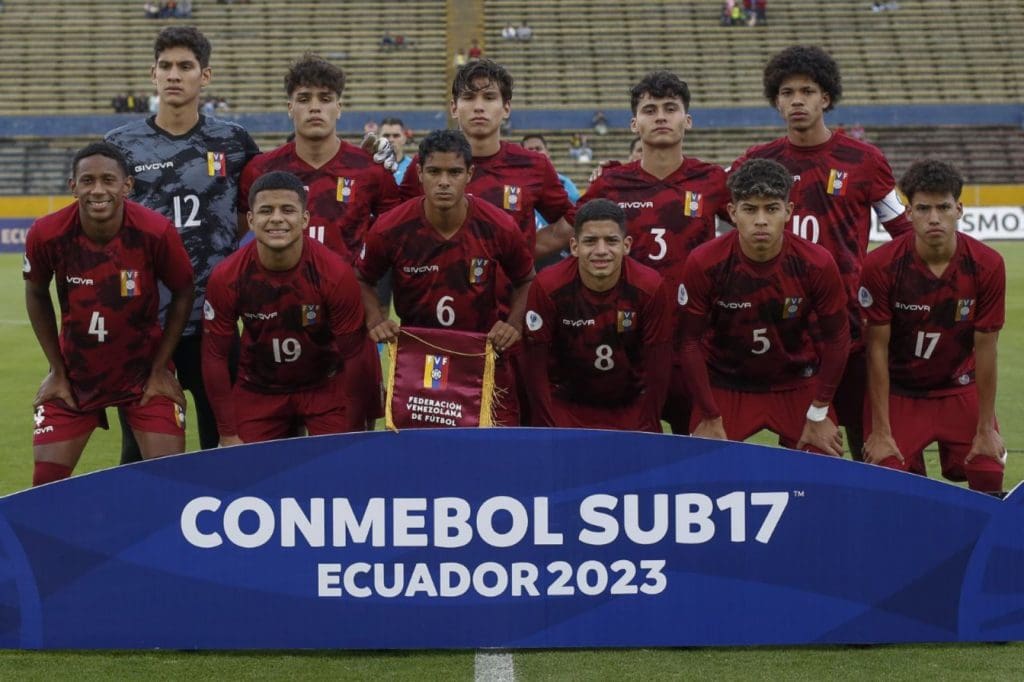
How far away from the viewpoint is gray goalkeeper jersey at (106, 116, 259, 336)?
595 cm

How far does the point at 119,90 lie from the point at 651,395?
3313cm

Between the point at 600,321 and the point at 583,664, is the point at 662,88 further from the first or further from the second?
the point at 583,664

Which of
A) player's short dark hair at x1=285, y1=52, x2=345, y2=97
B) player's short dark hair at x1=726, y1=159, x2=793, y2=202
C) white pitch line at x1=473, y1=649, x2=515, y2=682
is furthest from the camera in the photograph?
player's short dark hair at x1=285, y1=52, x2=345, y2=97

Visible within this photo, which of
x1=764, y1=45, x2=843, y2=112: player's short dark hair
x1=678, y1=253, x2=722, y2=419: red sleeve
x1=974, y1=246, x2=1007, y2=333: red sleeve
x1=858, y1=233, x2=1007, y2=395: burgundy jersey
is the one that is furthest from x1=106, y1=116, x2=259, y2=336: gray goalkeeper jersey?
x1=974, y1=246, x2=1007, y2=333: red sleeve

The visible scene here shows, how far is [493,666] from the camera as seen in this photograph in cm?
434

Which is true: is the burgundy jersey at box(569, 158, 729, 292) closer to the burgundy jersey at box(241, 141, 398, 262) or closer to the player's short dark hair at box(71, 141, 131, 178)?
the burgundy jersey at box(241, 141, 398, 262)

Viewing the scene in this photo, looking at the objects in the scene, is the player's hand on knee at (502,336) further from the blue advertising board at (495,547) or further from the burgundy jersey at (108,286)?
the burgundy jersey at (108,286)

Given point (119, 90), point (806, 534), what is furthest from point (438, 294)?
point (119, 90)

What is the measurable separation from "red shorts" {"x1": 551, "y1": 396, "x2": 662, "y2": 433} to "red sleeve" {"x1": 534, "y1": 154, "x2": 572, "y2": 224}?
3.00 feet

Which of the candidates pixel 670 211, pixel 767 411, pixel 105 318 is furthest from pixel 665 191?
pixel 105 318

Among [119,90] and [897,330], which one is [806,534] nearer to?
[897,330]

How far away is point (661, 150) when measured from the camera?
6.06 metres

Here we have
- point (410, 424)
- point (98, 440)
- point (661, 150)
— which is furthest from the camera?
point (98, 440)

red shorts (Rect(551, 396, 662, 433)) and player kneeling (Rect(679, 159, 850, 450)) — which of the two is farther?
red shorts (Rect(551, 396, 662, 433))
